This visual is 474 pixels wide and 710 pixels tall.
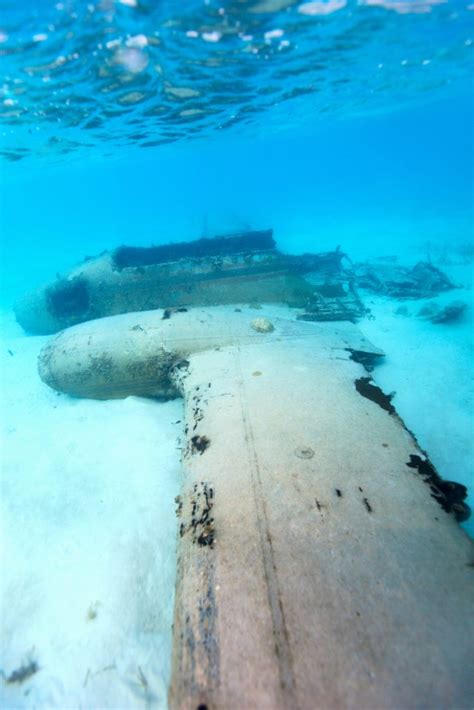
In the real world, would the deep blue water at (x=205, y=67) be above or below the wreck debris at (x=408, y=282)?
above

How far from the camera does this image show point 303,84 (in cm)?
1547

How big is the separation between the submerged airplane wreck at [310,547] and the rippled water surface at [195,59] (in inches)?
370

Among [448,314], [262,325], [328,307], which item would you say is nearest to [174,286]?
[262,325]

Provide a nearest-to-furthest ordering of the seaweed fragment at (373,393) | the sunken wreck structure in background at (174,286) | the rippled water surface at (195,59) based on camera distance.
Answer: the seaweed fragment at (373,393), the rippled water surface at (195,59), the sunken wreck structure in background at (174,286)

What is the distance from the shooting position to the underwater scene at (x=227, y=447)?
1.69 meters

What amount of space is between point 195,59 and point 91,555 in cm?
1368

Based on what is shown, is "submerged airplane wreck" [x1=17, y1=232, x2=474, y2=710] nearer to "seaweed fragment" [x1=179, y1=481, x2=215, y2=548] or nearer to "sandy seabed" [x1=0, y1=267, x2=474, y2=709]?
"seaweed fragment" [x1=179, y1=481, x2=215, y2=548]

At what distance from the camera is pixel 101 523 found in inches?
147

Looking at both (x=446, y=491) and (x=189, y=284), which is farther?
(x=189, y=284)

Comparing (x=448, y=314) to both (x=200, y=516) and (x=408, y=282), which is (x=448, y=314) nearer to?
(x=408, y=282)

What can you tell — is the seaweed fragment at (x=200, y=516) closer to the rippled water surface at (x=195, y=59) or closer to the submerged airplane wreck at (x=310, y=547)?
the submerged airplane wreck at (x=310, y=547)

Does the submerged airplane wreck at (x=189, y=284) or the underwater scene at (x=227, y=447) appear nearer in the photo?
the underwater scene at (x=227, y=447)

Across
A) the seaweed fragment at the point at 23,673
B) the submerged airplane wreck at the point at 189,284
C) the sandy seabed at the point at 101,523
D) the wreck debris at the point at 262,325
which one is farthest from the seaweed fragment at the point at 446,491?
the submerged airplane wreck at the point at 189,284

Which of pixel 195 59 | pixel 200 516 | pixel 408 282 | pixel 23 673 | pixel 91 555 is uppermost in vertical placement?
pixel 195 59
